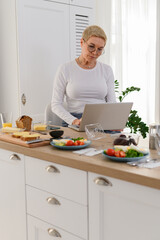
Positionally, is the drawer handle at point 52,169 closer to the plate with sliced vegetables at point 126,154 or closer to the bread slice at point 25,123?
the plate with sliced vegetables at point 126,154

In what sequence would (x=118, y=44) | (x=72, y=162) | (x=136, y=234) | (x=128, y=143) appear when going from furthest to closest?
(x=118, y=44) < (x=128, y=143) < (x=72, y=162) < (x=136, y=234)

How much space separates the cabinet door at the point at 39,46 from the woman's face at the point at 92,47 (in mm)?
843

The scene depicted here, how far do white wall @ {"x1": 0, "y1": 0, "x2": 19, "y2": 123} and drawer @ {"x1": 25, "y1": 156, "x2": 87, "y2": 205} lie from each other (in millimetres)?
1580

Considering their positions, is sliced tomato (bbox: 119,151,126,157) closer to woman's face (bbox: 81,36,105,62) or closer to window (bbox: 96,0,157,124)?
woman's face (bbox: 81,36,105,62)

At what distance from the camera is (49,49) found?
3557 millimetres

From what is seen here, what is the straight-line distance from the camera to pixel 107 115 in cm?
220

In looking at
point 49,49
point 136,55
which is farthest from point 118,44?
point 49,49

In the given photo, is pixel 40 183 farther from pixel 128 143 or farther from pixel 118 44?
pixel 118 44

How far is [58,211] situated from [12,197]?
1.54ft

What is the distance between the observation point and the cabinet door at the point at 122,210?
4.25 feet

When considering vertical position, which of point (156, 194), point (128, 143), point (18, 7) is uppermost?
point (18, 7)

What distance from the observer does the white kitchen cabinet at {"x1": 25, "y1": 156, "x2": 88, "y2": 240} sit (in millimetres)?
1580

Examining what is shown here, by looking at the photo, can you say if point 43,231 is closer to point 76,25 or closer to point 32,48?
point 32,48

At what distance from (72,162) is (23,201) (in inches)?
22.1
